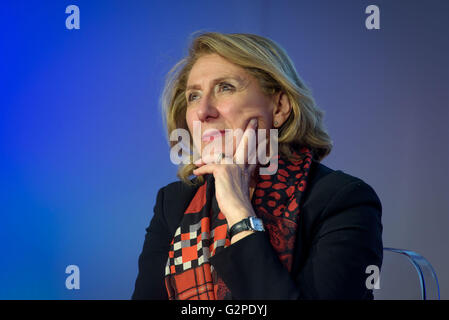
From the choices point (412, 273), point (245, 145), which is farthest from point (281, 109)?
point (412, 273)

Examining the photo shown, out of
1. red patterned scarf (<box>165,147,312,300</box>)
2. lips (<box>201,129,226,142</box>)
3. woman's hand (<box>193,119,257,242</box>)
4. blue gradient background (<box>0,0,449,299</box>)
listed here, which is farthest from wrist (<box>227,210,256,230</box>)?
blue gradient background (<box>0,0,449,299</box>)

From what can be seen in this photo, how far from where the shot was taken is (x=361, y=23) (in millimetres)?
2703

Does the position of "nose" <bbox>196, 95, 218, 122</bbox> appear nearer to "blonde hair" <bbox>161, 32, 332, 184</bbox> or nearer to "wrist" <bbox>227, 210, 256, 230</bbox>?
"blonde hair" <bbox>161, 32, 332, 184</bbox>

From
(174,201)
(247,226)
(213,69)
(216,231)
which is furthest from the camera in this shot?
(174,201)

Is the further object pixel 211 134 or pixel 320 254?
pixel 211 134

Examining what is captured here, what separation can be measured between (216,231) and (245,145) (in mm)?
292

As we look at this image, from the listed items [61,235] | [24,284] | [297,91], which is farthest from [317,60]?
[24,284]

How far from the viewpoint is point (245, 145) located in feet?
4.56

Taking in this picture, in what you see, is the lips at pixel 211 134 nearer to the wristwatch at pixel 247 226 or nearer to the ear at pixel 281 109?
the ear at pixel 281 109

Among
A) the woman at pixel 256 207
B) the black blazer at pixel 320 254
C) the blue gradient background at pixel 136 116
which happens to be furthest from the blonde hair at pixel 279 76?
the blue gradient background at pixel 136 116

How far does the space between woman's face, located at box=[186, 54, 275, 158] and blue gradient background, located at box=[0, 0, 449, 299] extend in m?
0.71

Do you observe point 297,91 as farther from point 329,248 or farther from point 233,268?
point 233,268

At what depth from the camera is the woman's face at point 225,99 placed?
4.72 feet

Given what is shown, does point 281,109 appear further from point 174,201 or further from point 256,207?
point 174,201
